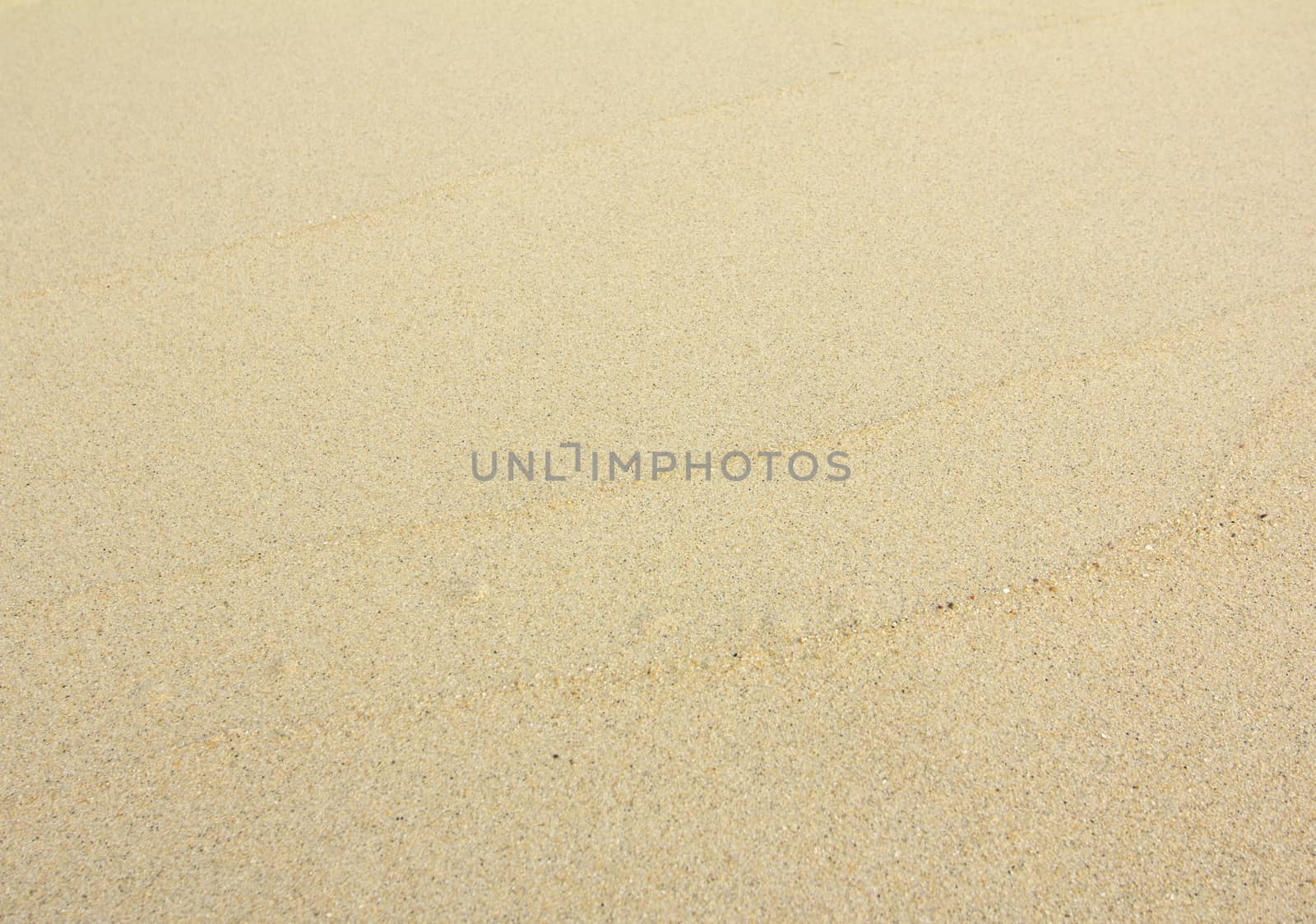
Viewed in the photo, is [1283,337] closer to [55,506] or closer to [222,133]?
[55,506]

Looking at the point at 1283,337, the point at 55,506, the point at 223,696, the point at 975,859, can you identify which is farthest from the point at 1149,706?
the point at 55,506

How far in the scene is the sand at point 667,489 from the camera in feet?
6.29

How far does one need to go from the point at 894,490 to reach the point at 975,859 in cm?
88

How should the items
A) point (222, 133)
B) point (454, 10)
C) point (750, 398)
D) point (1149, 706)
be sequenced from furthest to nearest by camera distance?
point (454, 10) < point (222, 133) < point (750, 398) < point (1149, 706)

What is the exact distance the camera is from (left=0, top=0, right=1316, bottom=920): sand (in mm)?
1917

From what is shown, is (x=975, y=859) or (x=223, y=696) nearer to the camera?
(x=975, y=859)

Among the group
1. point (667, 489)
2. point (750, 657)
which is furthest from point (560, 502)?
point (750, 657)

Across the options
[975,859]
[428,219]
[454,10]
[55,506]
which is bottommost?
[975,859]

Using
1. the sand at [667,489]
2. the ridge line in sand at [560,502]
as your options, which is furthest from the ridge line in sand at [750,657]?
the ridge line in sand at [560,502]

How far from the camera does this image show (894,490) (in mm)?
2490

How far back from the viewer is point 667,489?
251cm

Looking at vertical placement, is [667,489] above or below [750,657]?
above

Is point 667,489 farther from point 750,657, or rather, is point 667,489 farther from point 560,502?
point 750,657

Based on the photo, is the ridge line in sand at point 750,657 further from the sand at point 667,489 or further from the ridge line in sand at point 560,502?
the ridge line in sand at point 560,502
